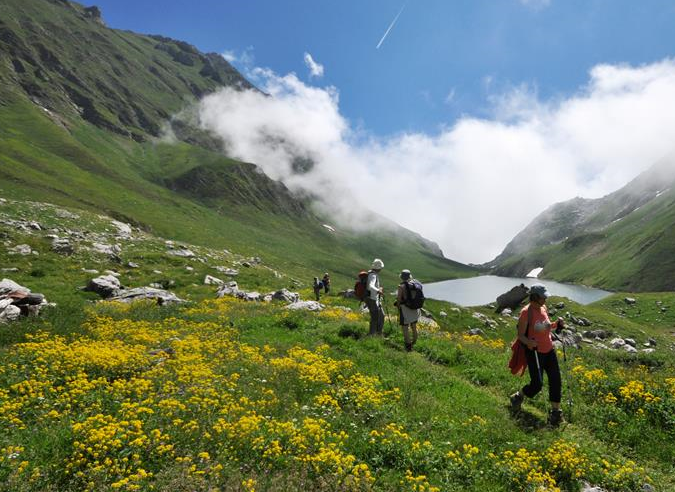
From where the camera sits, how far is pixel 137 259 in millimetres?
31656

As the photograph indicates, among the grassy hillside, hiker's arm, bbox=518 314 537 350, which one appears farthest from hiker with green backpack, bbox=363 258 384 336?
hiker's arm, bbox=518 314 537 350

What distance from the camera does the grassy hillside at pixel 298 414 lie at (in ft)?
20.7

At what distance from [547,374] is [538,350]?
1.91 feet

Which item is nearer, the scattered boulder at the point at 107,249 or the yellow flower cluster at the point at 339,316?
the yellow flower cluster at the point at 339,316

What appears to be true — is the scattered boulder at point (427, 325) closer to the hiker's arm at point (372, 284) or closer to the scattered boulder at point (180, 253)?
the hiker's arm at point (372, 284)

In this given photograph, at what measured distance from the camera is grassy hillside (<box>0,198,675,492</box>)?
6305 millimetres

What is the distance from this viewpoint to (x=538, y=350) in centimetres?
957

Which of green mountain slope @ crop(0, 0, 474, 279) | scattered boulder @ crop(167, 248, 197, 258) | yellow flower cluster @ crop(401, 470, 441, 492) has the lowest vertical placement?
yellow flower cluster @ crop(401, 470, 441, 492)

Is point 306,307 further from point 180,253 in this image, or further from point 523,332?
point 180,253

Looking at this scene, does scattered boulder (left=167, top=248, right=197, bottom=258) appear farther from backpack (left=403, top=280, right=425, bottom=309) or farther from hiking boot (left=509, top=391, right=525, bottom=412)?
hiking boot (left=509, top=391, right=525, bottom=412)

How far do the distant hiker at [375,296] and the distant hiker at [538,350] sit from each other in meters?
6.50

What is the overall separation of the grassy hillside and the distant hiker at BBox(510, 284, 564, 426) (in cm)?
38

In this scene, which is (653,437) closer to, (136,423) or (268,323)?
(136,423)

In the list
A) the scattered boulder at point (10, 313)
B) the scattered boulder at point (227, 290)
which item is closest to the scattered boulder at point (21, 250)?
the scattered boulder at point (227, 290)
